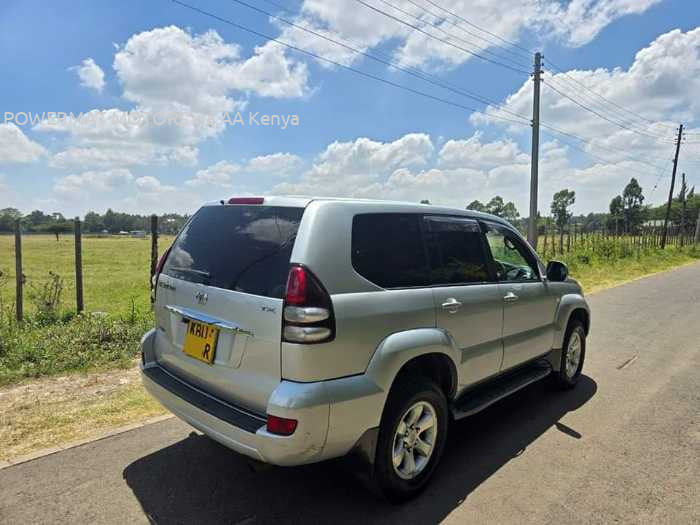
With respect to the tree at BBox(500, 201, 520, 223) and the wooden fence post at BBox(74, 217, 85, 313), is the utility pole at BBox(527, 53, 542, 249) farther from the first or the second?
the wooden fence post at BBox(74, 217, 85, 313)

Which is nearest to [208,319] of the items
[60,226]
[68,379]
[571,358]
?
[68,379]

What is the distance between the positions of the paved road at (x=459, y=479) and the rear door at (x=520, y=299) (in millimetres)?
663

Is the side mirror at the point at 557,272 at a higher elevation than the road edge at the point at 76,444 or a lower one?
higher

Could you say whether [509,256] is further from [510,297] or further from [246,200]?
[246,200]

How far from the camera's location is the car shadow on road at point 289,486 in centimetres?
256

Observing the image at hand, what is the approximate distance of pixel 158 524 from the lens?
2457mm

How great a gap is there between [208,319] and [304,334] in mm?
735

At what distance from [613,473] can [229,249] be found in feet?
9.90

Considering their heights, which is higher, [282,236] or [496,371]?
[282,236]

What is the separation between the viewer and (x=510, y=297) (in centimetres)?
361

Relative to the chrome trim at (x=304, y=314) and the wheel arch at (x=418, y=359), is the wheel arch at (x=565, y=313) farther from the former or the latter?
the chrome trim at (x=304, y=314)

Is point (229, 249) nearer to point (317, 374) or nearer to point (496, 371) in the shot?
point (317, 374)

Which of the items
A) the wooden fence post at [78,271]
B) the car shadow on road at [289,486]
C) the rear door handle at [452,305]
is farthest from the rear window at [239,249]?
the wooden fence post at [78,271]

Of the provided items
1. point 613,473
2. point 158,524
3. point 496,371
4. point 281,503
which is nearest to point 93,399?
point 158,524
